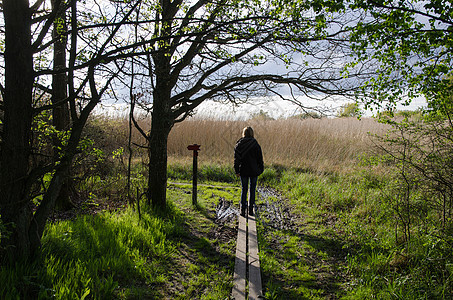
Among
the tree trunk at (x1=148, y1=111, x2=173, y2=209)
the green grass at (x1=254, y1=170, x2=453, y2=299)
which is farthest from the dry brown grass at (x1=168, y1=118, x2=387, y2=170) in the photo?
the tree trunk at (x1=148, y1=111, x2=173, y2=209)

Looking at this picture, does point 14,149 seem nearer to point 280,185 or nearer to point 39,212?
point 39,212

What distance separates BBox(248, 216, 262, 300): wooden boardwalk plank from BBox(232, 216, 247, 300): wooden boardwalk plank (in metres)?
0.07

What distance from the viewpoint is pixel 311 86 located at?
15.5 ft

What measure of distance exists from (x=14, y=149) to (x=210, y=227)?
3.09m

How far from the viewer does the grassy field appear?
254cm

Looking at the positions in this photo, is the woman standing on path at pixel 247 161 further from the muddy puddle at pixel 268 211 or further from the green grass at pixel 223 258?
the green grass at pixel 223 258

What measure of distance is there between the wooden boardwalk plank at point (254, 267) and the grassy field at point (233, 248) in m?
0.09

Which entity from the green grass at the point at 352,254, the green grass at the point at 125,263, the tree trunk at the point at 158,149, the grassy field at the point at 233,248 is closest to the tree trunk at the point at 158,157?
the tree trunk at the point at 158,149

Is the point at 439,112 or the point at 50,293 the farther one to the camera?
the point at 439,112

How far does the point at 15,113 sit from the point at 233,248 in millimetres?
2995

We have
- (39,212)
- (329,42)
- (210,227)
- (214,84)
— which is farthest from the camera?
(214,84)

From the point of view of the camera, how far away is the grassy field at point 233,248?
8.35 ft

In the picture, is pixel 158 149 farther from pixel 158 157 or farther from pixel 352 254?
pixel 352 254

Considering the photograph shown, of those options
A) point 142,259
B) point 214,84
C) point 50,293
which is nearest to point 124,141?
point 214,84
